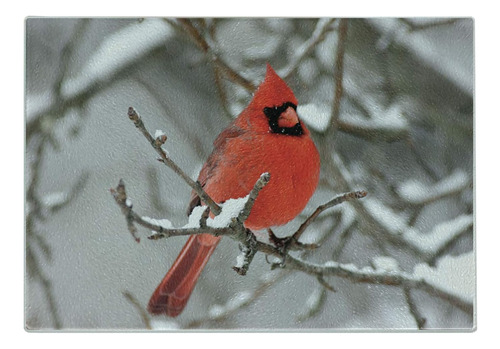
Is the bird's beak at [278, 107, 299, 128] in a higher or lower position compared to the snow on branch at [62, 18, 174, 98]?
lower

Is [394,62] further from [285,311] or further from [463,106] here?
[285,311]

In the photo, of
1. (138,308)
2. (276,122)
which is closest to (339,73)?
(276,122)

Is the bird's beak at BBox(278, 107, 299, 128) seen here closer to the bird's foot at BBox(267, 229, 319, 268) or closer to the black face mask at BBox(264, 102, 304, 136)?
the black face mask at BBox(264, 102, 304, 136)

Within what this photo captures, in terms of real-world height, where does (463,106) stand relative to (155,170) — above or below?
below

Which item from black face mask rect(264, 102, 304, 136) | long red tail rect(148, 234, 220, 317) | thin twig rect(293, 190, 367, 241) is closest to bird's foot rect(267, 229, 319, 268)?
thin twig rect(293, 190, 367, 241)

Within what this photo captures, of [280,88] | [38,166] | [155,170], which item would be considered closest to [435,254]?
[280,88]

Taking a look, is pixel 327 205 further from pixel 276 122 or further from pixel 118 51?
pixel 118 51

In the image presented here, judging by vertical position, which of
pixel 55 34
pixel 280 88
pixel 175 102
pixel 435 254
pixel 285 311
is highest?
pixel 55 34
